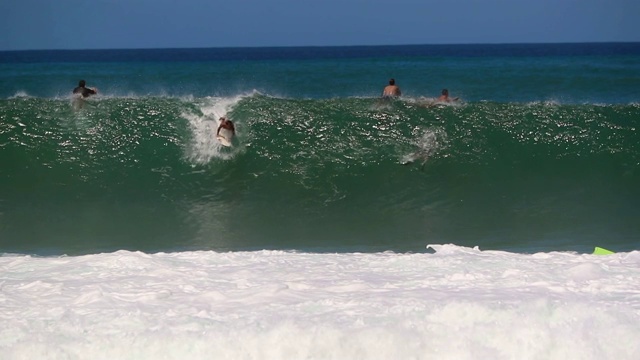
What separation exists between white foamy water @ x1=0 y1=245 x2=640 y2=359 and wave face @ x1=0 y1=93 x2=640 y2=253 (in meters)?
2.98

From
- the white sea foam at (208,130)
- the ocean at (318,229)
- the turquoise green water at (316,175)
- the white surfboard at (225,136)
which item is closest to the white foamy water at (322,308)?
the ocean at (318,229)

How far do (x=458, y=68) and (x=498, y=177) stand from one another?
36.8 meters

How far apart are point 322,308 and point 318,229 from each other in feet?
16.9

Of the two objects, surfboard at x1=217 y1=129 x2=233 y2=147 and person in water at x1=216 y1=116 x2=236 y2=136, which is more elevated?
person in water at x1=216 y1=116 x2=236 y2=136

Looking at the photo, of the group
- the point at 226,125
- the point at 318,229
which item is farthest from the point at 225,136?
the point at 318,229

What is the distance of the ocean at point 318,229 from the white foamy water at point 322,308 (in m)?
0.01

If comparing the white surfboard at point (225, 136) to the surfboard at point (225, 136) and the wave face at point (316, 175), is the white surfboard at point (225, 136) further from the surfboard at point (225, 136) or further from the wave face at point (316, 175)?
the wave face at point (316, 175)

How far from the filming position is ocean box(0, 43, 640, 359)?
554 centimetres

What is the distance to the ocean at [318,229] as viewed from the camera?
5.54 metres

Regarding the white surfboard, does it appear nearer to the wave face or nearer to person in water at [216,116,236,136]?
person in water at [216,116,236,136]

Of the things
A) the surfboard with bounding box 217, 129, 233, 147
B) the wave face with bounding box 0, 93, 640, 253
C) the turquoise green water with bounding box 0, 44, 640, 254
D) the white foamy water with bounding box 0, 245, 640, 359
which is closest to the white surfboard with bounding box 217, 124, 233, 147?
the surfboard with bounding box 217, 129, 233, 147

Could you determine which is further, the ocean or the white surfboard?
the white surfboard

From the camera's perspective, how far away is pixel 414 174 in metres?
13.9

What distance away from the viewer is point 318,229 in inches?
436
